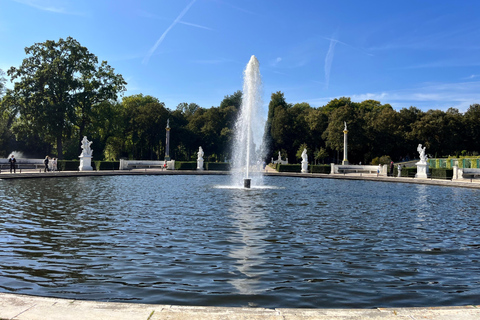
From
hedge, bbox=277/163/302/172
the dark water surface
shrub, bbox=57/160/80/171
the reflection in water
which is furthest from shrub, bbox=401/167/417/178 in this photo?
shrub, bbox=57/160/80/171

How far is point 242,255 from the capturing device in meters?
9.19

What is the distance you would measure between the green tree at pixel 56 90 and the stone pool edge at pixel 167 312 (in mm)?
55814

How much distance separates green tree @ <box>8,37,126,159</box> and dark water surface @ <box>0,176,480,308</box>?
43.8 metres

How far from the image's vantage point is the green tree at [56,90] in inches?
2217

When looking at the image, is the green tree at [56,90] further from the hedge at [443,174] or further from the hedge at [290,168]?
the hedge at [443,174]

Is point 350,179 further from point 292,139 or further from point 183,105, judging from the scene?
point 183,105

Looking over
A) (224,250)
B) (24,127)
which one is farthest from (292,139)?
(224,250)

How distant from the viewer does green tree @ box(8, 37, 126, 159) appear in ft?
185

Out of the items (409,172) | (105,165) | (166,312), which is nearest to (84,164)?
(105,165)

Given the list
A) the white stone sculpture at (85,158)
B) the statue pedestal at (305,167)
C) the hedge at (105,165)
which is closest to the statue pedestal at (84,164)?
the white stone sculpture at (85,158)

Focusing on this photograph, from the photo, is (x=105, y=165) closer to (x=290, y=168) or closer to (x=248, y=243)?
(x=290, y=168)

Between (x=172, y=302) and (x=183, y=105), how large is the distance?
4852 inches

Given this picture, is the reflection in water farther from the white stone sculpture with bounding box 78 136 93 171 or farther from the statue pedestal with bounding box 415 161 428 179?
the white stone sculpture with bounding box 78 136 93 171

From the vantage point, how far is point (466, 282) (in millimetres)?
7301
